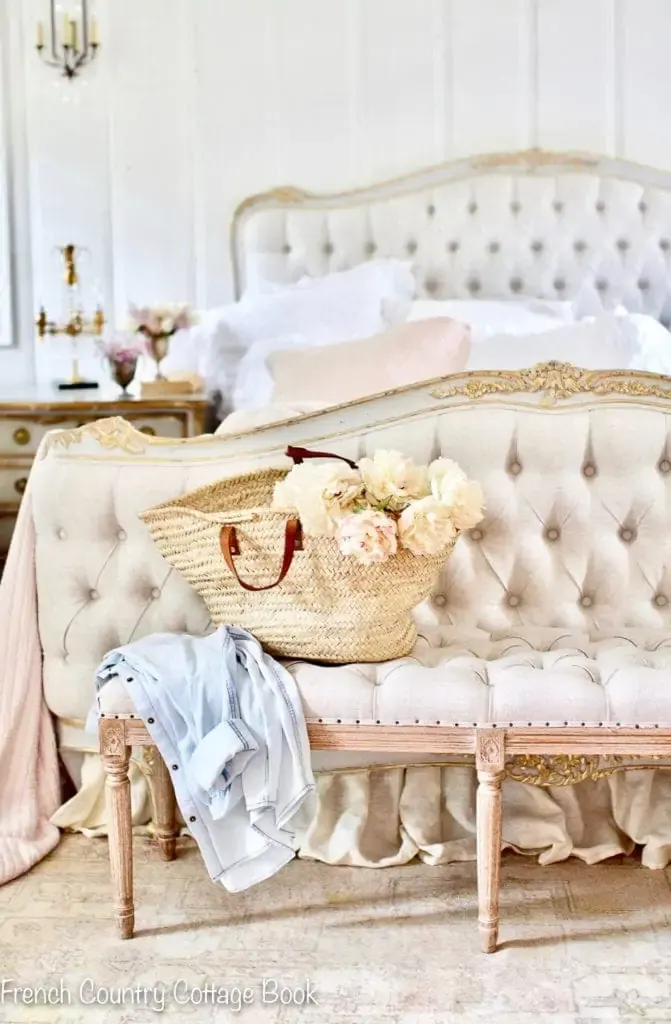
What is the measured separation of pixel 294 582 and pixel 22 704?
2.35ft

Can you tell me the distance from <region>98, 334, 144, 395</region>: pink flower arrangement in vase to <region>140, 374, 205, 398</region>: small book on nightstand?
7cm

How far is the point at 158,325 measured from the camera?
4164 millimetres

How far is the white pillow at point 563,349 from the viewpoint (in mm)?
3719

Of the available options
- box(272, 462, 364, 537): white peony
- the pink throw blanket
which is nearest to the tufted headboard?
the pink throw blanket

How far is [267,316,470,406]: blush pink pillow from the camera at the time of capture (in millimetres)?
3543

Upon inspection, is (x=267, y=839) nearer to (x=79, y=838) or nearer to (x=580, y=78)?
(x=79, y=838)

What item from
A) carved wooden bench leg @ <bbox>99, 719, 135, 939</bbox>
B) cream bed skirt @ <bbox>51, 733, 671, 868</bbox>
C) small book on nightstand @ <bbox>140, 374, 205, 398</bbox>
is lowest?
cream bed skirt @ <bbox>51, 733, 671, 868</bbox>

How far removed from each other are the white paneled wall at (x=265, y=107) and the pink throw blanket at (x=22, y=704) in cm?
219

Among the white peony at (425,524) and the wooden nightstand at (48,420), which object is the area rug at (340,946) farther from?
the wooden nightstand at (48,420)

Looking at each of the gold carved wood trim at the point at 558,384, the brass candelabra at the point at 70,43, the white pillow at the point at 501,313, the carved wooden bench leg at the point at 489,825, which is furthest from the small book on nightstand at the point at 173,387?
the carved wooden bench leg at the point at 489,825

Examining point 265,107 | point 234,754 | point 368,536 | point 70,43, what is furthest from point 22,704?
point 70,43

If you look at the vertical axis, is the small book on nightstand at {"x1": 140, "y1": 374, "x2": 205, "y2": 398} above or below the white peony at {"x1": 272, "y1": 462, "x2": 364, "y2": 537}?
above

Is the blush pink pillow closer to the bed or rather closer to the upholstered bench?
the bed

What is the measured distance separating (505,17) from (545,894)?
320 cm
